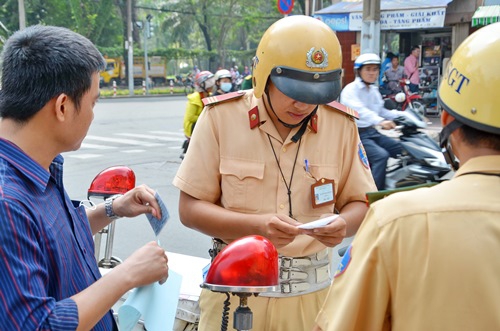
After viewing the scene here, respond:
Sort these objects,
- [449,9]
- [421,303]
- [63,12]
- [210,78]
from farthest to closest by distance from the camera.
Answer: [63,12], [449,9], [210,78], [421,303]

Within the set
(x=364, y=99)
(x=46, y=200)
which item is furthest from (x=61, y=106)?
(x=364, y=99)

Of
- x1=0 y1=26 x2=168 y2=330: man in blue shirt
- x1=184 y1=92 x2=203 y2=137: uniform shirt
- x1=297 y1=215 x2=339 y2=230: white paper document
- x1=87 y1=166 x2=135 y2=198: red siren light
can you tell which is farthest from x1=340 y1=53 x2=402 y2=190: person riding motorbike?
x1=0 y1=26 x2=168 y2=330: man in blue shirt

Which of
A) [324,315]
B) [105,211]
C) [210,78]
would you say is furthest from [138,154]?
[324,315]

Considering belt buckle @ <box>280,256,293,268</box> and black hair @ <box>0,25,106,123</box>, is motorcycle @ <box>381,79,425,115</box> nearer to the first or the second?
belt buckle @ <box>280,256,293,268</box>

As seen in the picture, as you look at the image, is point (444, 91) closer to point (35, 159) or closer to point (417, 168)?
point (35, 159)

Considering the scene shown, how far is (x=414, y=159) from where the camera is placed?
6.52 m

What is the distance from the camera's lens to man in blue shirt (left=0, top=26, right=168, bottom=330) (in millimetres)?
1516

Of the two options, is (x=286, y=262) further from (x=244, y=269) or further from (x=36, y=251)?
(x=36, y=251)

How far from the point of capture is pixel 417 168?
6.40 m

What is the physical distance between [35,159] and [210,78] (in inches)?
312

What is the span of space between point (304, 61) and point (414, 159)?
4415 millimetres

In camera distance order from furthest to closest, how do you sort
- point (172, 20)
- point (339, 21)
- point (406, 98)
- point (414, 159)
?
point (172, 20), point (339, 21), point (406, 98), point (414, 159)

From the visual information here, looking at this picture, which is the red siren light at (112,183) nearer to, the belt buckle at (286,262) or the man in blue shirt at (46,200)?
the belt buckle at (286,262)

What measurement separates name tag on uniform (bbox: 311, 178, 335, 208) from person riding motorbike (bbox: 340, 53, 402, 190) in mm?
4598
